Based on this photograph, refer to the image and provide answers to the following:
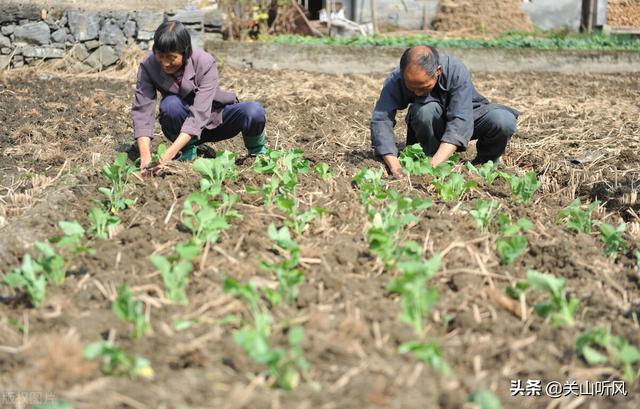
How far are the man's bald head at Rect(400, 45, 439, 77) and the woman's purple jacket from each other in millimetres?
1228

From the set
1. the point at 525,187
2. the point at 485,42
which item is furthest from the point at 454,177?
the point at 485,42

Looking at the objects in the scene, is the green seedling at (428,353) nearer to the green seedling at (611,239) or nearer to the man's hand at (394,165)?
the green seedling at (611,239)

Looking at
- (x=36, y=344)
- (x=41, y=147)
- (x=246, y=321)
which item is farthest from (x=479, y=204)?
(x=41, y=147)

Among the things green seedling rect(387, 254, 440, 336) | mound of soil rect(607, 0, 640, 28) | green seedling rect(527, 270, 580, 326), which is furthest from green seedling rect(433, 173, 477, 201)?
mound of soil rect(607, 0, 640, 28)

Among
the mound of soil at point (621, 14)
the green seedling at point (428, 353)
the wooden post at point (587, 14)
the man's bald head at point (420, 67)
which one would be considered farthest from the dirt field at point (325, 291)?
the mound of soil at point (621, 14)

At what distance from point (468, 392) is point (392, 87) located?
297 centimetres

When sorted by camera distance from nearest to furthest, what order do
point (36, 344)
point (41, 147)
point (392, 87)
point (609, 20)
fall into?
point (36, 344)
point (392, 87)
point (41, 147)
point (609, 20)

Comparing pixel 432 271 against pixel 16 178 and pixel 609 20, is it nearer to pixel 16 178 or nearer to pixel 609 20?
pixel 16 178

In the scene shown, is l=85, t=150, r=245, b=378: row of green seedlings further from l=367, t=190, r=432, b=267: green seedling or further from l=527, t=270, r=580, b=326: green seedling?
l=527, t=270, r=580, b=326: green seedling

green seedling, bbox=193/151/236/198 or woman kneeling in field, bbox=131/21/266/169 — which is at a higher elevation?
woman kneeling in field, bbox=131/21/266/169

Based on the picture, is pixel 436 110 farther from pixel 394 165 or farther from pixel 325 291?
pixel 325 291

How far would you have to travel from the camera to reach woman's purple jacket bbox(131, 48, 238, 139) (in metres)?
4.86

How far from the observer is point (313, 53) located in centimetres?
1013

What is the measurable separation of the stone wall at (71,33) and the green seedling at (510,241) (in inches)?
281
